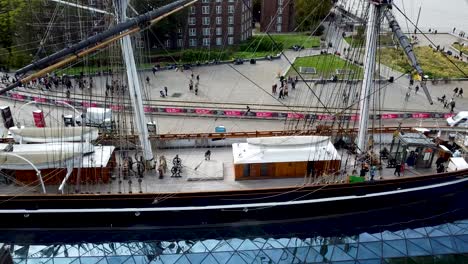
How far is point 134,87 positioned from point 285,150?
7.26 meters

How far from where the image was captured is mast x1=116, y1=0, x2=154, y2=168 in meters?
18.0

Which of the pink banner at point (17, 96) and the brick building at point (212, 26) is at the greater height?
the brick building at point (212, 26)

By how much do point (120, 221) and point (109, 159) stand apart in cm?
282

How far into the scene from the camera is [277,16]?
57781 millimetres

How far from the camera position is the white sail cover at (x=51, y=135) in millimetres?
19797

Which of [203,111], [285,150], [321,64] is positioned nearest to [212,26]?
[321,64]

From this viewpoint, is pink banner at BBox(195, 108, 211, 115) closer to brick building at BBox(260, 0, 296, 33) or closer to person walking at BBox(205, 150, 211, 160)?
person walking at BBox(205, 150, 211, 160)

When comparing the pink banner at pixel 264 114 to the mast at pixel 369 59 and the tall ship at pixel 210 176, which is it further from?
the mast at pixel 369 59

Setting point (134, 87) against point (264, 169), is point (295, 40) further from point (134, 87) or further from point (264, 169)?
point (134, 87)

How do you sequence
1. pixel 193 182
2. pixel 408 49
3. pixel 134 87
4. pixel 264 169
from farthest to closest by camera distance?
pixel 193 182 < pixel 264 169 < pixel 134 87 < pixel 408 49

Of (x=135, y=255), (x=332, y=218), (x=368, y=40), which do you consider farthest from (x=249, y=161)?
(x=368, y=40)

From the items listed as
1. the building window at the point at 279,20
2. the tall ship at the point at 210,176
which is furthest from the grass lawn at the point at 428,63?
the tall ship at the point at 210,176

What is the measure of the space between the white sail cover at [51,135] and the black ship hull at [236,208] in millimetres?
3091

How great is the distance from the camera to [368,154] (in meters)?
20.1
